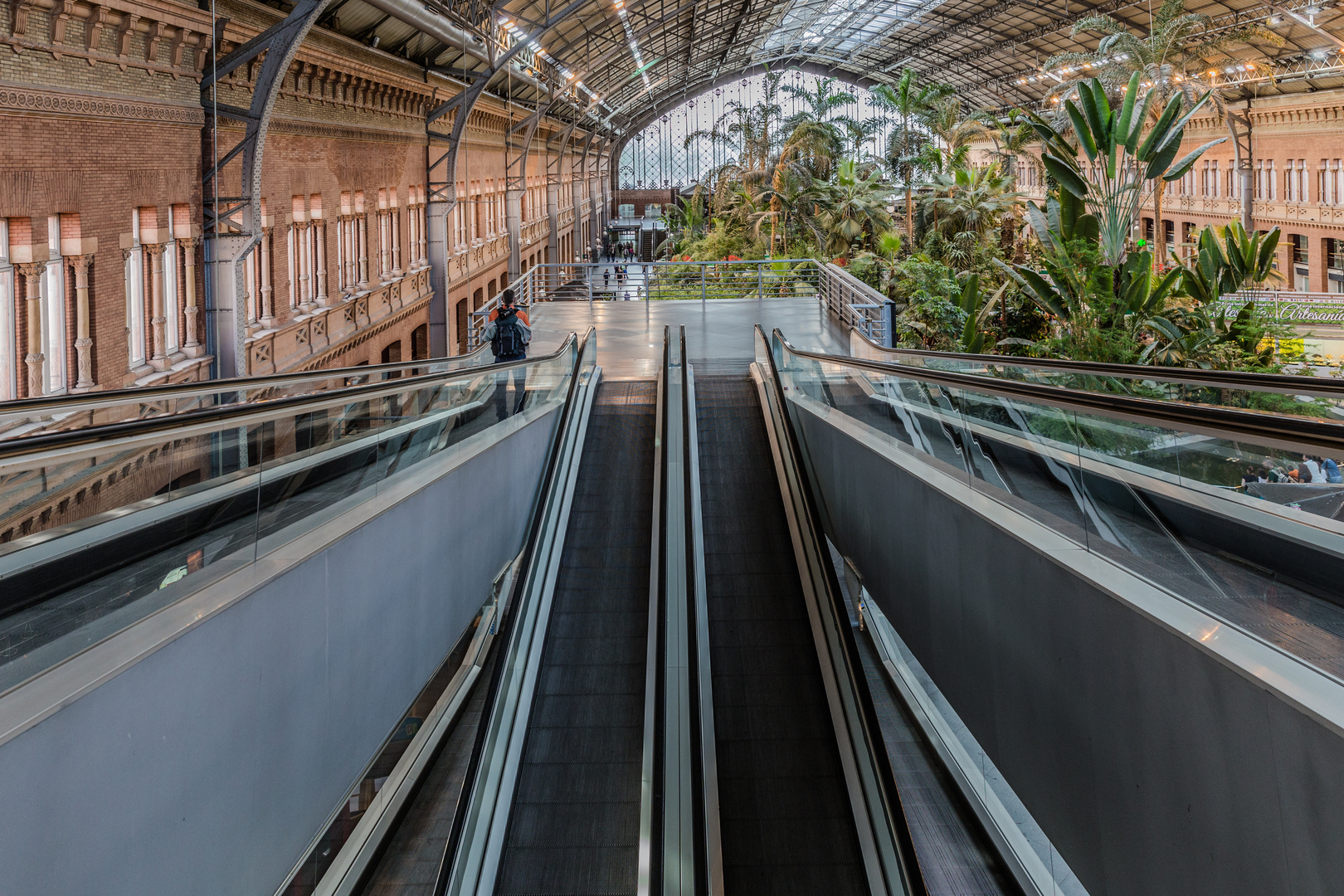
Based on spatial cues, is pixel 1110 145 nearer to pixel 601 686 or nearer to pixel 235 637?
pixel 601 686

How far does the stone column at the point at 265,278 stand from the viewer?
15.5m

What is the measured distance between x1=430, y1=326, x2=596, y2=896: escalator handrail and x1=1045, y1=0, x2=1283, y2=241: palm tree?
57.0 feet

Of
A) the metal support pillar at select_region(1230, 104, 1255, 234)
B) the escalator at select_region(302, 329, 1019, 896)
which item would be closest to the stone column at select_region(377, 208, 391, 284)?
the escalator at select_region(302, 329, 1019, 896)

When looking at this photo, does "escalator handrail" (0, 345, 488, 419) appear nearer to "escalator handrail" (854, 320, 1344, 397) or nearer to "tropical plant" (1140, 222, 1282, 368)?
"escalator handrail" (854, 320, 1344, 397)

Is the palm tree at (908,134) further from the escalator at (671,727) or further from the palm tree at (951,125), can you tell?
the escalator at (671,727)

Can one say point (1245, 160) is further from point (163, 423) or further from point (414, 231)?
point (163, 423)

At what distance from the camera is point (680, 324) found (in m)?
19.4

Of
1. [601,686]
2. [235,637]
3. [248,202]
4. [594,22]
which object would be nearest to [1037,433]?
[601,686]

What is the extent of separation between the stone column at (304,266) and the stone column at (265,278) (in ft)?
4.61

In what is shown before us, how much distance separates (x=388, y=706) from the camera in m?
6.13

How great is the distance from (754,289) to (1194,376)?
21.7 meters

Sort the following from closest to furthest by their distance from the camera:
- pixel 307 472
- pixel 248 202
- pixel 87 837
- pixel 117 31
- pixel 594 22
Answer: pixel 87 837
pixel 307 472
pixel 117 31
pixel 248 202
pixel 594 22

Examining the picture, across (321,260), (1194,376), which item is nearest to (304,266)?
(321,260)

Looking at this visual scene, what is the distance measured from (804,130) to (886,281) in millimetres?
12832
